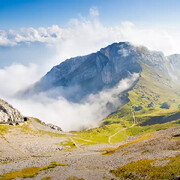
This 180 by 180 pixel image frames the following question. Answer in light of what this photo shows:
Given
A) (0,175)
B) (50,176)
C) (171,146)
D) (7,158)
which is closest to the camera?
(50,176)

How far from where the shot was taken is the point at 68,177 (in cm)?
6084

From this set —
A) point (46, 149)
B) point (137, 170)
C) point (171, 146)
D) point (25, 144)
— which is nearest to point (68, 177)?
point (137, 170)

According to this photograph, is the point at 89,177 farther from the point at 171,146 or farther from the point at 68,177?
the point at 171,146

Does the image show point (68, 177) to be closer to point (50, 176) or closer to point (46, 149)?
point (50, 176)

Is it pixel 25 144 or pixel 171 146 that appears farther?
pixel 25 144

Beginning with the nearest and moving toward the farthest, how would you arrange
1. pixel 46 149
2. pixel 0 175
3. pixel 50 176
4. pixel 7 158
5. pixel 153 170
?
pixel 153 170
pixel 50 176
pixel 0 175
pixel 7 158
pixel 46 149

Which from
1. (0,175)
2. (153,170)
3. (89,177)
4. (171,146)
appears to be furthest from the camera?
(171,146)

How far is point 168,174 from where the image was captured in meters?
47.3

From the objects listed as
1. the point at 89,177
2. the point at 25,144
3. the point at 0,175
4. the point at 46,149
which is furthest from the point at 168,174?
the point at 25,144

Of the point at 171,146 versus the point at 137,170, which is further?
the point at 171,146

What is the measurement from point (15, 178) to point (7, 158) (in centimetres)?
4781

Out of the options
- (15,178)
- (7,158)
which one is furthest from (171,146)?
(7,158)

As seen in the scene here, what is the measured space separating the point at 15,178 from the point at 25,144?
3582 inches

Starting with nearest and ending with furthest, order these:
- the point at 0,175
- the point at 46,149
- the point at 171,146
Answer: the point at 0,175 → the point at 171,146 → the point at 46,149
